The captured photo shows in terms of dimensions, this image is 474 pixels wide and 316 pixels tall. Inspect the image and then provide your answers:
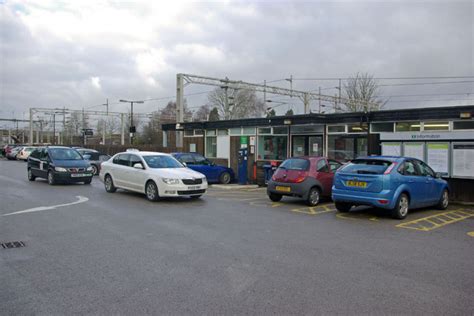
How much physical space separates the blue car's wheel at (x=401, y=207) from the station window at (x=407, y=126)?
5717 mm

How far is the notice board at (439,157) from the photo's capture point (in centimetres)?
1377

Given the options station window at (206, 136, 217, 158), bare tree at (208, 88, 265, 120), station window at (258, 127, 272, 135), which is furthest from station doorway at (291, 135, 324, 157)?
bare tree at (208, 88, 265, 120)

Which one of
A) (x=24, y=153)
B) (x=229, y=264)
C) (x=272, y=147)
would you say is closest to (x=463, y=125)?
(x=272, y=147)

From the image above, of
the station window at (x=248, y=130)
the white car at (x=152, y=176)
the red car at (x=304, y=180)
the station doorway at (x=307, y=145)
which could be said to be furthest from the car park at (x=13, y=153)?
the red car at (x=304, y=180)

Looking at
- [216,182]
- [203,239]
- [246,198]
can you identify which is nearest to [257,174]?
[216,182]

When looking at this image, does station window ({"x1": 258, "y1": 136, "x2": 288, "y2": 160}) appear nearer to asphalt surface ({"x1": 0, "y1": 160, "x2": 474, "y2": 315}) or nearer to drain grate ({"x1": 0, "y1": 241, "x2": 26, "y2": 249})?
asphalt surface ({"x1": 0, "y1": 160, "x2": 474, "y2": 315})

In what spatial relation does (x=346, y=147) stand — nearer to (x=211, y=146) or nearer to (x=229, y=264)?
(x=211, y=146)

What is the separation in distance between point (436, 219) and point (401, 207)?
3.59ft

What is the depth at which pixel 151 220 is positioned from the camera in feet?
31.2

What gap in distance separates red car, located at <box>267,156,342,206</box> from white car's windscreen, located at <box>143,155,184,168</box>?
3522mm

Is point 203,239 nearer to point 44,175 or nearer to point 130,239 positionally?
point 130,239

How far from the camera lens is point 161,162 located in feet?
45.8

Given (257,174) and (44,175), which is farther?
(257,174)

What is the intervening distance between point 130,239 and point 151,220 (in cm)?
202
